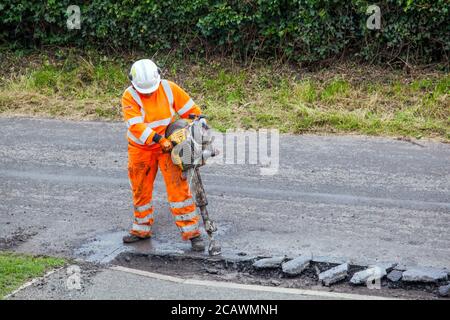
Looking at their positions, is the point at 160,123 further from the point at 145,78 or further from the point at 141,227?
the point at 141,227

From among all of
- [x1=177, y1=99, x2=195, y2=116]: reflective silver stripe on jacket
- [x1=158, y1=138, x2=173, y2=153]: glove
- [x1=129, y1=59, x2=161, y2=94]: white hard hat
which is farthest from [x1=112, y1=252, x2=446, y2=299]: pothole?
[x1=129, y1=59, x2=161, y2=94]: white hard hat

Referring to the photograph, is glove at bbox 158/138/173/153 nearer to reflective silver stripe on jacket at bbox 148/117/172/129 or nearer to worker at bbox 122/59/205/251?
worker at bbox 122/59/205/251

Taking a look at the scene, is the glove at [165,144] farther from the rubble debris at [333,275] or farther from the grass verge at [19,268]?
the rubble debris at [333,275]

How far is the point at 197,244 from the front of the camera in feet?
28.1

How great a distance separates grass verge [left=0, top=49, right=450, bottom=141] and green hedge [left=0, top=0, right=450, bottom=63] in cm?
27

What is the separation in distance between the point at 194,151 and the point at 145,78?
85cm

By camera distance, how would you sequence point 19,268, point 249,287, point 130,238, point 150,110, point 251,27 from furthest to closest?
point 251,27
point 130,238
point 150,110
point 19,268
point 249,287

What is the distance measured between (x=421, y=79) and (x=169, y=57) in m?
4.36

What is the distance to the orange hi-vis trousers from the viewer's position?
855 centimetres

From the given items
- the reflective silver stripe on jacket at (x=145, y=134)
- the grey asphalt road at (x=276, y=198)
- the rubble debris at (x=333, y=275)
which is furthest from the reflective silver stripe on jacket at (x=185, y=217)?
the rubble debris at (x=333, y=275)

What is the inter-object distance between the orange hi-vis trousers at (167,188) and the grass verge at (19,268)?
105 cm

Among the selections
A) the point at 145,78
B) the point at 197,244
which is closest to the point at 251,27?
the point at 145,78

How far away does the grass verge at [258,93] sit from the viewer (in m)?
12.6
